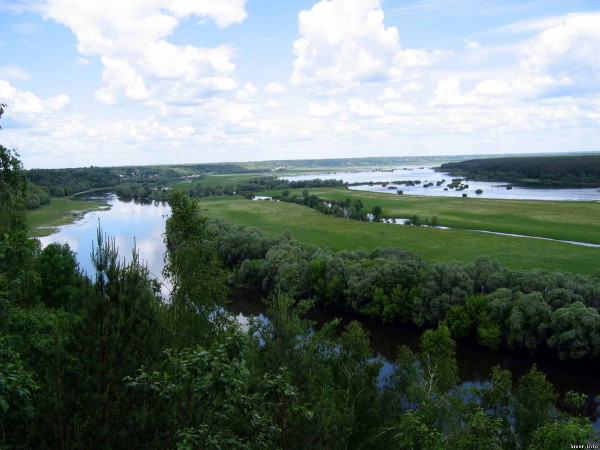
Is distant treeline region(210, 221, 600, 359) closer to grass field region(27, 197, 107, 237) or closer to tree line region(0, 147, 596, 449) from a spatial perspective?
tree line region(0, 147, 596, 449)

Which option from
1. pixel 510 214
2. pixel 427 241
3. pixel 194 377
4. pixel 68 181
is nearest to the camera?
pixel 194 377

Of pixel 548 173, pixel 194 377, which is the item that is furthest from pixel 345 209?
pixel 548 173

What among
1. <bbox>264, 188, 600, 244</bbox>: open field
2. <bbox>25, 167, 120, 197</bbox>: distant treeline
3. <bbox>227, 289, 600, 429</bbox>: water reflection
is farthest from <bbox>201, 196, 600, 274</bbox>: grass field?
<bbox>25, 167, 120, 197</bbox>: distant treeline

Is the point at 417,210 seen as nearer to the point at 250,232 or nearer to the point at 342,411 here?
the point at 250,232

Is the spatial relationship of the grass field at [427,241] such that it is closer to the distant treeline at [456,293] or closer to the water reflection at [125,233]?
the distant treeline at [456,293]

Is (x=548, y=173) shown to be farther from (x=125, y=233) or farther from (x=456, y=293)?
(x=456, y=293)
